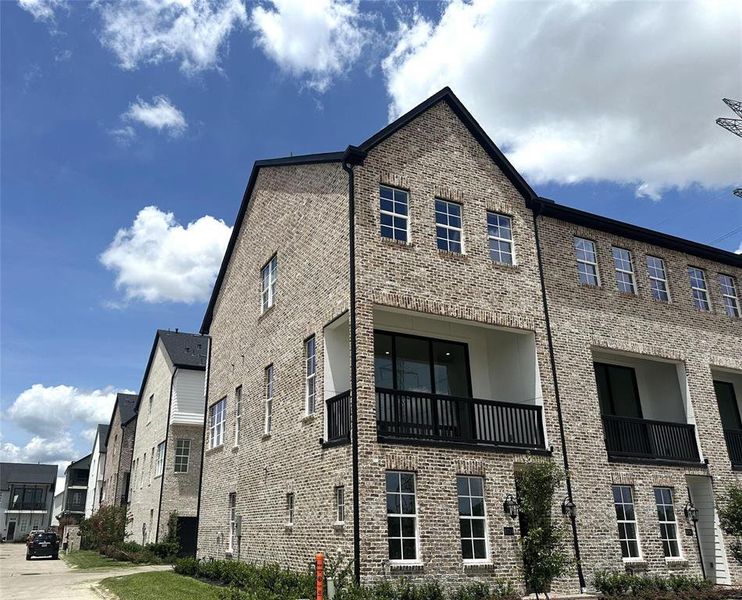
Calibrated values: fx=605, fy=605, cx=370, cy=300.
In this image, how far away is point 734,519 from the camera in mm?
16969

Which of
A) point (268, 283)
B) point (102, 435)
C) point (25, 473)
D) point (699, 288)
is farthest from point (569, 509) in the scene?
point (25, 473)

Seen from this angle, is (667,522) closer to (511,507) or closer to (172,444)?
(511,507)

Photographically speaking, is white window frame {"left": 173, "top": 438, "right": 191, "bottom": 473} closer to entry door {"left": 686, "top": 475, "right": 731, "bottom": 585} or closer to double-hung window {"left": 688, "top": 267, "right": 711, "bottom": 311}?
entry door {"left": 686, "top": 475, "right": 731, "bottom": 585}

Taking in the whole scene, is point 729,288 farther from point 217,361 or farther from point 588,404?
point 217,361

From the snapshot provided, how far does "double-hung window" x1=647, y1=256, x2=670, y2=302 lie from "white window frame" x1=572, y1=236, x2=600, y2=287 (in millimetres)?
2374

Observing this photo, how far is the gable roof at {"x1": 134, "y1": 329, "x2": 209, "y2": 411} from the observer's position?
105 ft

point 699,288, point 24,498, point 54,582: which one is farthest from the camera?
point 24,498

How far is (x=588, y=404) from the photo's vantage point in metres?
16.7

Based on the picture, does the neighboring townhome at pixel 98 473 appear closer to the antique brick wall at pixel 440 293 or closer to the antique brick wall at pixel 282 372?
the antique brick wall at pixel 282 372

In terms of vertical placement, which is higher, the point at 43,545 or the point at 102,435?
the point at 102,435

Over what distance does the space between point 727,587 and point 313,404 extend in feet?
39.9

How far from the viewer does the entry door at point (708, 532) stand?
674 inches

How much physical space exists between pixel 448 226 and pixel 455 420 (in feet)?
16.7

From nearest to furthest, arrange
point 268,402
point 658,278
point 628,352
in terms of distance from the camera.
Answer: point 628,352 < point 268,402 < point 658,278
